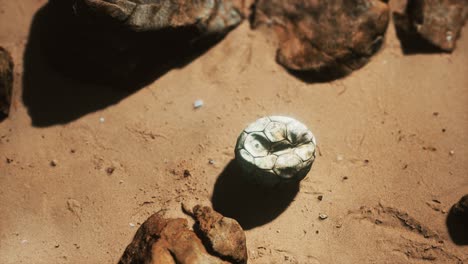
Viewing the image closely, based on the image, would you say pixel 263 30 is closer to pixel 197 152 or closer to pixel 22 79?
pixel 197 152

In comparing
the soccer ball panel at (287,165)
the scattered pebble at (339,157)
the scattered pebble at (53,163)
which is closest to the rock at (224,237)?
the soccer ball panel at (287,165)

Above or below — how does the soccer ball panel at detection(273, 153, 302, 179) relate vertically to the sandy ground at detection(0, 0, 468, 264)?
above

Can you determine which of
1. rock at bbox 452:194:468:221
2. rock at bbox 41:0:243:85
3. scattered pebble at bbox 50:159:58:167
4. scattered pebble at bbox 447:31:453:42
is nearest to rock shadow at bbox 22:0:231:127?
rock at bbox 41:0:243:85

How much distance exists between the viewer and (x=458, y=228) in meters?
3.76

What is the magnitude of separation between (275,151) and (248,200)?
0.64 m

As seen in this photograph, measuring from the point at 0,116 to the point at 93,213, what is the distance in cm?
154

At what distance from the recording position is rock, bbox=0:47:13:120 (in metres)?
4.29

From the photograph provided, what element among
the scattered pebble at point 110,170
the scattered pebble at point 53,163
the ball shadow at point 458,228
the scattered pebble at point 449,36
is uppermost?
the scattered pebble at point 449,36

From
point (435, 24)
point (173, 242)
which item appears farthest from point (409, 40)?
point (173, 242)

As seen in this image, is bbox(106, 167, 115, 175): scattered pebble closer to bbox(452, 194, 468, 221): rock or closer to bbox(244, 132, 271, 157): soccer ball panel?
bbox(244, 132, 271, 157): soccer ball panel

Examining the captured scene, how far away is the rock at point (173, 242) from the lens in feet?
10.3

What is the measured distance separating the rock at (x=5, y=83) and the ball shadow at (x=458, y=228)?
458 centimetres

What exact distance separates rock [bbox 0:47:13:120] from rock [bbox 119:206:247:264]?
6.80ft

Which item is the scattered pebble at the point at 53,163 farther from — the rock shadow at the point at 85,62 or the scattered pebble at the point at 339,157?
the scattered pebble at the point at 339,157
